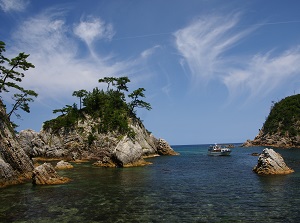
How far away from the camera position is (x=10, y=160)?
35.1 metres

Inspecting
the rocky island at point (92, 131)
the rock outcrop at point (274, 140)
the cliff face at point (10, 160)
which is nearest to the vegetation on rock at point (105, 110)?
the rocky island at point (92, 131)

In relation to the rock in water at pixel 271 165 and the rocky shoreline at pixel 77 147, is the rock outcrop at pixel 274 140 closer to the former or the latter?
the rocky shoreline at pixel 77 147

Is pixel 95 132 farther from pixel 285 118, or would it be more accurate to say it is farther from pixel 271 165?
pixel 285 118

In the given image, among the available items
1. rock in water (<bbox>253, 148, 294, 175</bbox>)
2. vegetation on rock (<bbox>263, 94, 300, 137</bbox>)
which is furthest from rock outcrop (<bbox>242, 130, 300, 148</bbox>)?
rock in water (<bbox>253, 148, 294, 175</bbox>)

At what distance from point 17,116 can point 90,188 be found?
113 ft

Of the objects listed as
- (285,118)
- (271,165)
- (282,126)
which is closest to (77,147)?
(271,165)

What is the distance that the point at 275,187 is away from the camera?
29750mm

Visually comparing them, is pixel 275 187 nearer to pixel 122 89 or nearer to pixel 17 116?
pixel 17 116

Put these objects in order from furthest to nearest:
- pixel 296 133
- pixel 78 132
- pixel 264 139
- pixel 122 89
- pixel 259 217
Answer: pixel 264 139 < pixel 296 133 < pixel 122 89 < pixel 78 132 < pixel 259 217

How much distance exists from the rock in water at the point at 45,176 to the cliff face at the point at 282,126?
12931cm

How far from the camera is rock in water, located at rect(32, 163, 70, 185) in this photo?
3434 centimetres

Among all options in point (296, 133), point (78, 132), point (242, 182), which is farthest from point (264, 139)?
point (242, 182)

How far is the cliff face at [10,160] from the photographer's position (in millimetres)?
32784

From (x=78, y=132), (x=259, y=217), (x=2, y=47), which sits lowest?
(x=259, y=217)
